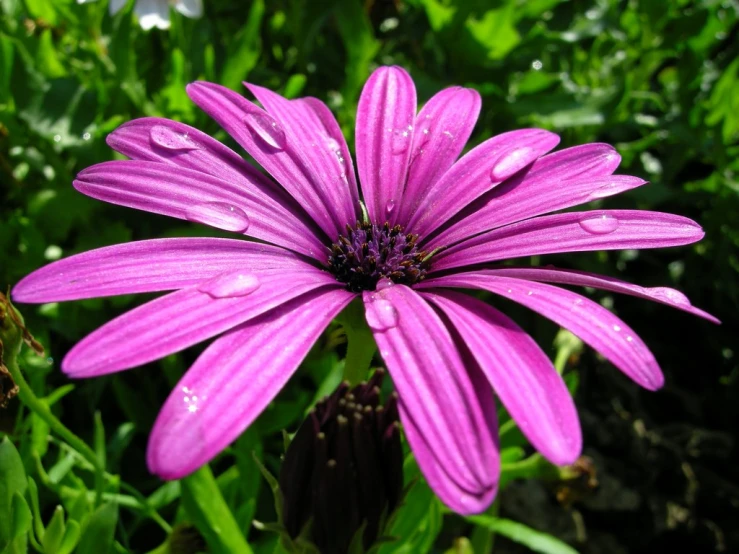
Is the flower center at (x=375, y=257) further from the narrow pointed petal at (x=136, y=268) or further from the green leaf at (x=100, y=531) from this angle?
the green leaf at (x=100, y=531)

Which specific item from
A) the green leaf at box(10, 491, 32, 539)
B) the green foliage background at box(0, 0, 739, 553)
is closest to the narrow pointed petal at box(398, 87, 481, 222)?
the green foliage background at box(0, 0, 739, 553)

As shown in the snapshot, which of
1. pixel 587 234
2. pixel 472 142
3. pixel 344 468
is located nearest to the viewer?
pixel 344 468

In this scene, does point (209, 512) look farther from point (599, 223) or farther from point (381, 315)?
point (599, 223)

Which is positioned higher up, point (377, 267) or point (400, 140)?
point (400, 140)

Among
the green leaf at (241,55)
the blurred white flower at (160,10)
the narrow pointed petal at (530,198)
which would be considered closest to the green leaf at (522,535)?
the narrow pointed petal at (530,198)

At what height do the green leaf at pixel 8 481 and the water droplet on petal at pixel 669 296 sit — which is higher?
the water droplet on petal at pixel 669 296

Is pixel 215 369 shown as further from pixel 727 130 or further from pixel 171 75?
pixel 727 130

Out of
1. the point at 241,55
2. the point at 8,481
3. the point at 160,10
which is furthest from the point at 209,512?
the point at 160,10
